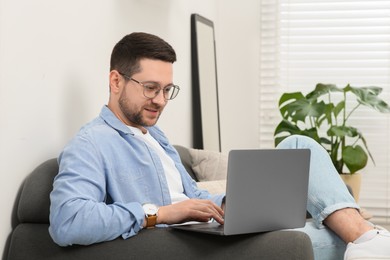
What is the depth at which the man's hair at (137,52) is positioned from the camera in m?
2.40

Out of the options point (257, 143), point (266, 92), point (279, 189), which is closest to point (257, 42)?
point (266, 92)

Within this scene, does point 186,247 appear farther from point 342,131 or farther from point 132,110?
point 342,131

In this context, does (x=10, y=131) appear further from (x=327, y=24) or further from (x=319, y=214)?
(x=327, y=24)

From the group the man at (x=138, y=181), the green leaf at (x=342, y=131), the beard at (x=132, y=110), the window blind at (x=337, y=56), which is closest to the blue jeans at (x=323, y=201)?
the man at (x=138, y=181)

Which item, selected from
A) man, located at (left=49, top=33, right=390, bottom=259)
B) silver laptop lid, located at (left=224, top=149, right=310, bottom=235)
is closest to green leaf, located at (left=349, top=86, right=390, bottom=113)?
man, located at (left=49, top=33, right=390, bottom=259)

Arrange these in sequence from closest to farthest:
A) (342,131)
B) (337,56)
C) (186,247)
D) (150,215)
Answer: (186,247), (150,215), (342,131), (337,56)

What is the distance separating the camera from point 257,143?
5352mm

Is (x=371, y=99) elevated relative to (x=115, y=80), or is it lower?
lower

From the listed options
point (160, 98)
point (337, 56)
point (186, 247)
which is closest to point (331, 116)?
point (337, 56)

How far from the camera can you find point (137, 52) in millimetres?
2404

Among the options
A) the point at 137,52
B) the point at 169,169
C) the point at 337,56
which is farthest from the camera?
the point at 337,56

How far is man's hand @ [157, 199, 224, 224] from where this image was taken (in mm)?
2059

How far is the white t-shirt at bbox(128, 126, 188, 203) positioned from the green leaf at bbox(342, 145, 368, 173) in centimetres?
230

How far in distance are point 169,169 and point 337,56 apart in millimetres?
2888
